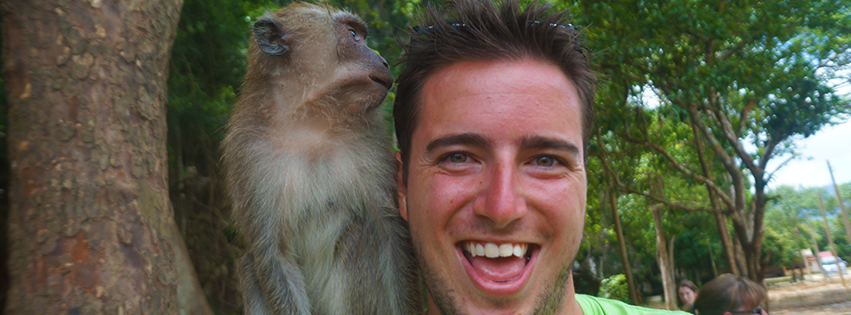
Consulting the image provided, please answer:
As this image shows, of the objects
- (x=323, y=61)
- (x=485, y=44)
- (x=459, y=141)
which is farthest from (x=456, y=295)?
(x=323, y=61)

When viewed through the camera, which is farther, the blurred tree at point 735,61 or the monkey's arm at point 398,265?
the blurred tree at point 735,61

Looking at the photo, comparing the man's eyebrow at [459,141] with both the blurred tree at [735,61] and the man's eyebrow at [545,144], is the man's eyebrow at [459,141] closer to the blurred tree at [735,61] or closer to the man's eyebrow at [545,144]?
the man's eyebrow at [545,144]

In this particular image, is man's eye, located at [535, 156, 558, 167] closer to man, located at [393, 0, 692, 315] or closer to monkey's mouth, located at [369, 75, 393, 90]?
man, located at [393, 0, 692, 315]

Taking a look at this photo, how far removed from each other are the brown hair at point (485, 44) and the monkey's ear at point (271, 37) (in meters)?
0.88

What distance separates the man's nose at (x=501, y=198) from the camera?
1.32m

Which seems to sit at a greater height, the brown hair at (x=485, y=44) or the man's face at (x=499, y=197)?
the brown hair at (x=485, y=44)

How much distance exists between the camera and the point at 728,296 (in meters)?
4.74

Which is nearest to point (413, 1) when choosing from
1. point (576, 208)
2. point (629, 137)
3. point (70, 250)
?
point (70, 250)

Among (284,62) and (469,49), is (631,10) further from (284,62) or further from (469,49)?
(469,49)

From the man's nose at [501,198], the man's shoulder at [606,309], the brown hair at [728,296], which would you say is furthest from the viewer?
the brown hair at [728,296]

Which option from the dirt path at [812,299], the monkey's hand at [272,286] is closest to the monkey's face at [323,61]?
the monkey's hand at [272,286]

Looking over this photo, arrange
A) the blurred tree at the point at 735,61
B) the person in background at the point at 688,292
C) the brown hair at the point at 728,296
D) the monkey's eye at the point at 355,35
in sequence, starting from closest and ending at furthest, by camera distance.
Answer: the monkey's eye at the point at 355,35
the brown hair at the point at 728,296
the blurred tree at the point at 735,61
the person in background at the point at 688,292

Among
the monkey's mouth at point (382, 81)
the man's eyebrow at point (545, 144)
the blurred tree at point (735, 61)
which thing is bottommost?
the man's eyebrow at point (545, 144)

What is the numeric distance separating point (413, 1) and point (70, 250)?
3.87 m
